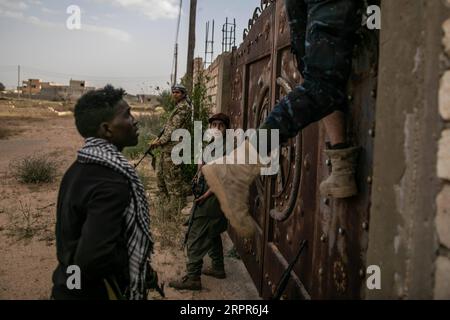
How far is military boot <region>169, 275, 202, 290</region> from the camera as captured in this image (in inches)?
157

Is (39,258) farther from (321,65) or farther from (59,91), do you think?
(59,91)

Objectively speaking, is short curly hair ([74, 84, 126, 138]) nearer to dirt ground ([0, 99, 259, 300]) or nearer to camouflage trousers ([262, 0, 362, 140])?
camouflage trousers ([262, 0, 362, 140])

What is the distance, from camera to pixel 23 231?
5.46 meters

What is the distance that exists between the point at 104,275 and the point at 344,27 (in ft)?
4.66

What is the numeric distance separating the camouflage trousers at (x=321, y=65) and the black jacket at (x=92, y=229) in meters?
0.70

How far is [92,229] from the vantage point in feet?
5.59

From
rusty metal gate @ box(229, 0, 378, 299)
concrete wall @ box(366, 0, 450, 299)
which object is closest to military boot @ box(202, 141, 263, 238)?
rusty metal gate @ box(229, 0, 378, 299)

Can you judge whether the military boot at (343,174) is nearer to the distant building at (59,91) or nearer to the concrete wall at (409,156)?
the concrete wall at (409,156)

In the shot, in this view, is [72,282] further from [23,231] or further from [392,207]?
[23,231]

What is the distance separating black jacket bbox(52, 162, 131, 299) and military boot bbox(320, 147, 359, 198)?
0.87 metres

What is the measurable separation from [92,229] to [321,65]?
1.11 m

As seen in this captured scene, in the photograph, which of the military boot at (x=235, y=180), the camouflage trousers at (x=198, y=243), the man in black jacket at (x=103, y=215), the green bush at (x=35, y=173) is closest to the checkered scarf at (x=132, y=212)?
the man in black jacket at (x=103, y=215)

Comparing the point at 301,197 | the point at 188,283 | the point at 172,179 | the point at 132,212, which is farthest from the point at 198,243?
the point at 172,179
